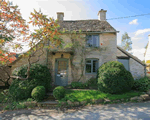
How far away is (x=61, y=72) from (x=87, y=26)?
6.16 metres

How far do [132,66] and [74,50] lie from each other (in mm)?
9608

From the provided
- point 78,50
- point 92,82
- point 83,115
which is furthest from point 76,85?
point 83,115

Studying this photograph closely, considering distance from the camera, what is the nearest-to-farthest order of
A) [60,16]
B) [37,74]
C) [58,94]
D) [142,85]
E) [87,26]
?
[58,94] < [37,74] < [142,85] < [87,26] < [60,16]

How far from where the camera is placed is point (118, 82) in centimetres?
711

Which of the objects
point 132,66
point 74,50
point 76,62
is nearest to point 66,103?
point 76,62

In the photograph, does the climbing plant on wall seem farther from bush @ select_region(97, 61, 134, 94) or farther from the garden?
bush @ select_region(97, 61, 134, 94)

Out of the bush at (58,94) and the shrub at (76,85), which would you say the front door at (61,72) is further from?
the bush at (58,94)

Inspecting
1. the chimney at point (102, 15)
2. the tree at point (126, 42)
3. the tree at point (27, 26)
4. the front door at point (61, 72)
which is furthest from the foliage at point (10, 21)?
the tree at point (126, 42)

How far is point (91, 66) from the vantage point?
35.0ft

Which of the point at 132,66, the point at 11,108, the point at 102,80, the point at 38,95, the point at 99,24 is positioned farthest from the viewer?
the point at 132,66

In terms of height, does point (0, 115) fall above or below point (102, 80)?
below

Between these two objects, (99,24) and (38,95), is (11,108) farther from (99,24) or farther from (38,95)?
(99,24)

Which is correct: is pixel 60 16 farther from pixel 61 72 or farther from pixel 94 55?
pixel 61 72

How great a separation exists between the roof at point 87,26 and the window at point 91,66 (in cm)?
343
